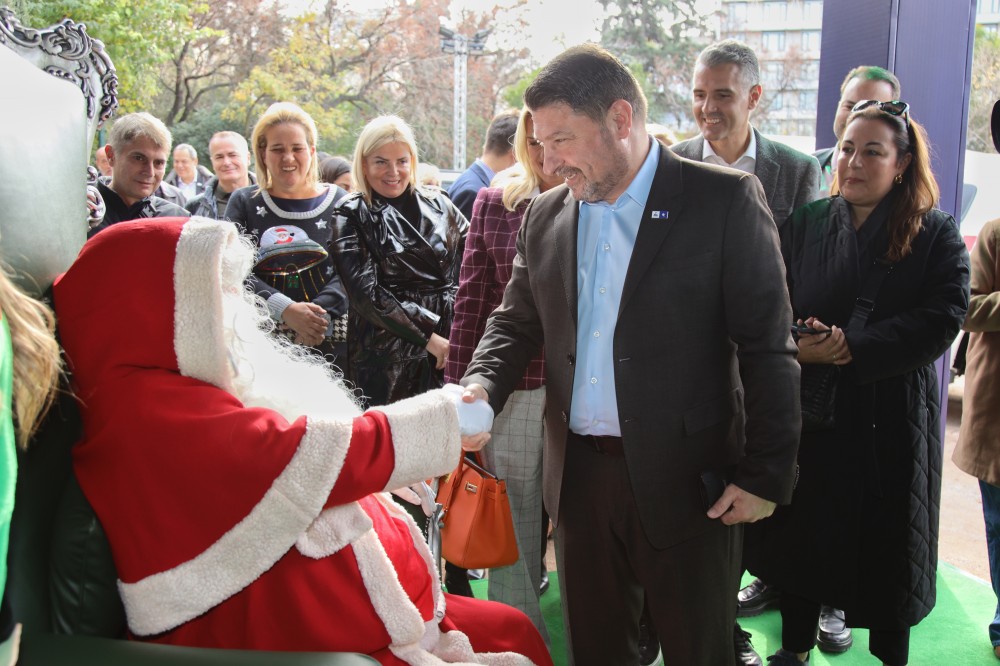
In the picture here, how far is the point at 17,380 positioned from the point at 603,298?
51.1 inches

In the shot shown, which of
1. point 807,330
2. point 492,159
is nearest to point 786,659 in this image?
point 807,330

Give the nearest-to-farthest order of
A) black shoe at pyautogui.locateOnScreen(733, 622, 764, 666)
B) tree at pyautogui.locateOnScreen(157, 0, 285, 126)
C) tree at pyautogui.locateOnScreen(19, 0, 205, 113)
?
black shoe at pyautogui.locateOnScreen(733, 622, 764, 666) → tree at pyautogui.locateOnScreen(19, 0, 205, 113) → tree at pyautogui.locateOnScreen(157, 0, 285, 126)

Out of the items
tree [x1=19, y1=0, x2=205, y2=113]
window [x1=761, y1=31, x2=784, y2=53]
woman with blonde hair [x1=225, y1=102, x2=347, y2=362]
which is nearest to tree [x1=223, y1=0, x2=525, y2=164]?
tree [x1=19, y1=0, x2=205, y2=113]

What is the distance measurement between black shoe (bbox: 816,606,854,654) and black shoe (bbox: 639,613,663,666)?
2.14 feet

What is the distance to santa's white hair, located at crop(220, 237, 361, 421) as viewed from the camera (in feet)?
5.75

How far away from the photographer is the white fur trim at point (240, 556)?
1.56 m

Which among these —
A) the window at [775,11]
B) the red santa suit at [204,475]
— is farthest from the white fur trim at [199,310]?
the window at [775,11]

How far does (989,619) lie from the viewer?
11.5 ft

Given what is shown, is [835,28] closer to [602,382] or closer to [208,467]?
[602,382]

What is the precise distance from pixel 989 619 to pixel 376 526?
3.05m

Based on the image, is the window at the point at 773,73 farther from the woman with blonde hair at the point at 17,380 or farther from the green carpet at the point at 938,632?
the woman with blonde hair at the point at 17,380

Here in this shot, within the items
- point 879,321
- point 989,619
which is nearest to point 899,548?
point 879,321

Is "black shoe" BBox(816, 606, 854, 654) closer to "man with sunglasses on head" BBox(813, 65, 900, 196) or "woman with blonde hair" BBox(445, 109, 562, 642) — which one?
"woman with blonde hair" BBox(445, 109, 562, 642)

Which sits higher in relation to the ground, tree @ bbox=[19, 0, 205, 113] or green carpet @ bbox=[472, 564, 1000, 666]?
tree @ bbox=[19, 0, 205, 113]
